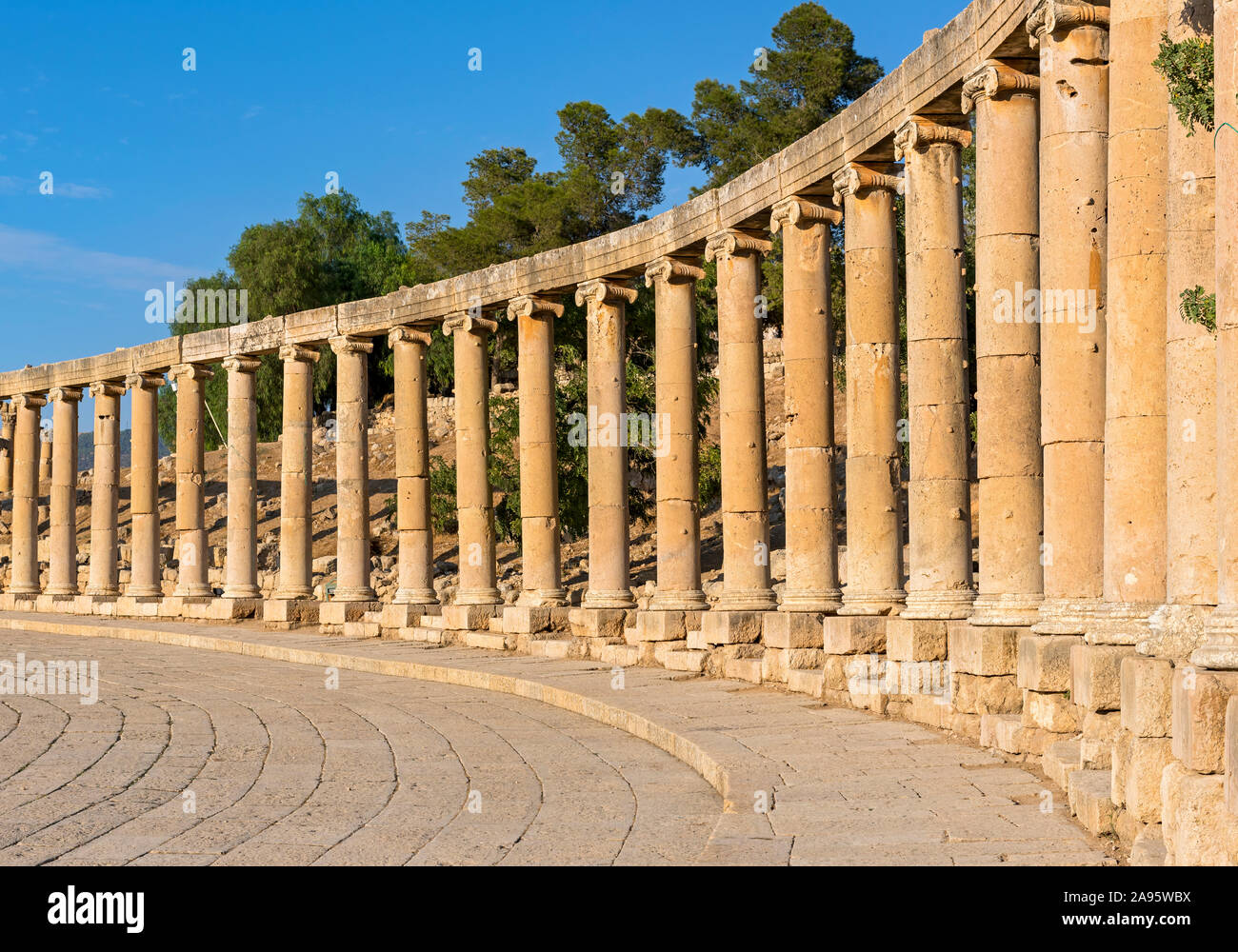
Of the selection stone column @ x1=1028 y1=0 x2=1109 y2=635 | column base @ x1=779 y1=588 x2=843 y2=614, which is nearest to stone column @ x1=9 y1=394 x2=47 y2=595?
column base @ x1=779 y1=588 x2=843 y2=614

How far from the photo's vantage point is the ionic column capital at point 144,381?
43.5 metres

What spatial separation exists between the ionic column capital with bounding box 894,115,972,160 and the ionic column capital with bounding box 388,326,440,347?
17556 millimetres

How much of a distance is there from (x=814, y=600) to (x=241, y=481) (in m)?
21.1

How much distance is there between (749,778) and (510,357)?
190 ft

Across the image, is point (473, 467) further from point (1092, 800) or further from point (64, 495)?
point (1092, 800)

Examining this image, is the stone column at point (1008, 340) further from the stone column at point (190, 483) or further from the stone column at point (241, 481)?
the stone column at point (190, 483)

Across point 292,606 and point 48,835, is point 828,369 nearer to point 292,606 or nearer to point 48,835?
point 48,835

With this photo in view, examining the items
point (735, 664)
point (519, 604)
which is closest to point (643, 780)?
point (735, 664)

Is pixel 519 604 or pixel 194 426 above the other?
pixel 194 426

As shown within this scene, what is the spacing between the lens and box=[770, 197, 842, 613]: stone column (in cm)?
2405

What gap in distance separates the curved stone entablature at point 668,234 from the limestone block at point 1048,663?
7015 mm

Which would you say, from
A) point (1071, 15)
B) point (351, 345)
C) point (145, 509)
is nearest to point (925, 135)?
point (1071, 15)

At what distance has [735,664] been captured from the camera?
24.2 meters

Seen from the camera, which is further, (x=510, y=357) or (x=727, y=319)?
(x=510, y=357)
